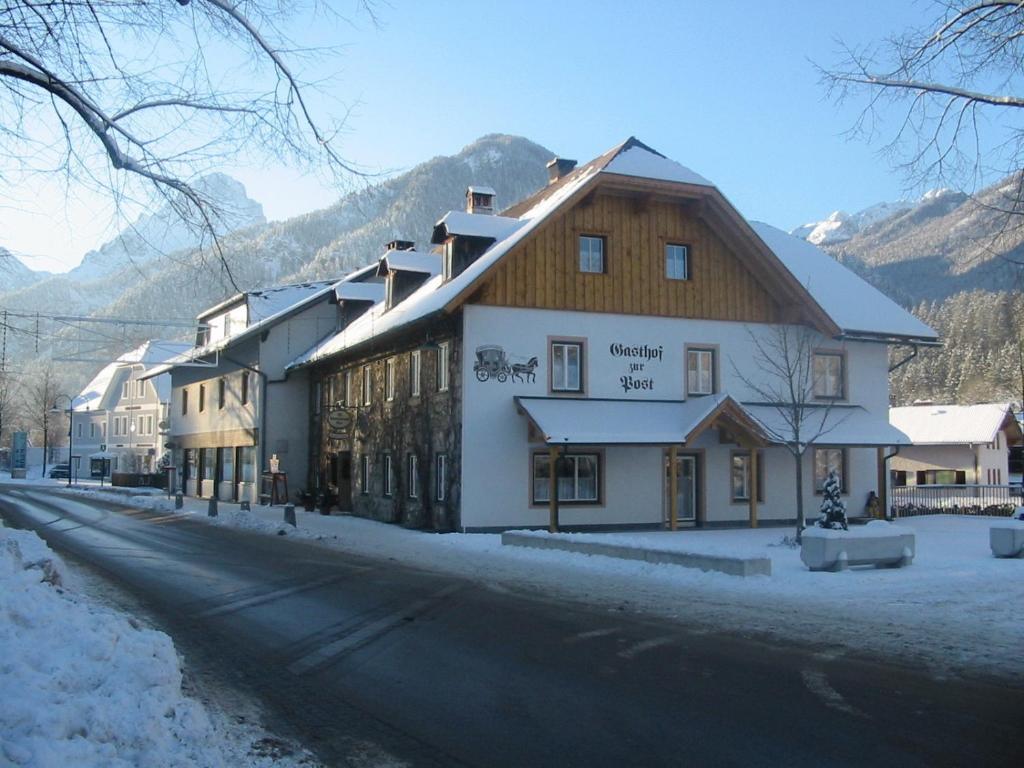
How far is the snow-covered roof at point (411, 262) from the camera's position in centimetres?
3114

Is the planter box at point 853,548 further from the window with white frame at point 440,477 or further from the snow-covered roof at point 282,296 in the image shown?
the snow-covered roof at point 282,296

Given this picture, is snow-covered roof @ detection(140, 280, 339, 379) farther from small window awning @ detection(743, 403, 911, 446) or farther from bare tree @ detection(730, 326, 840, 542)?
small window awning @ detection(743, 403, 911, 446)

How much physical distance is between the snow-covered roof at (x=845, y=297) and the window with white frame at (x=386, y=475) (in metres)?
13.0

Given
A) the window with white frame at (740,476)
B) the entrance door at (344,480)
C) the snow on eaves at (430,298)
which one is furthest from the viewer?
the entrance door at (344,480)

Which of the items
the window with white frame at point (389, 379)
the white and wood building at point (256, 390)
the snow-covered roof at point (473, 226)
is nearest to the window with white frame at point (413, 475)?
the window with white frame at point (389, 379)

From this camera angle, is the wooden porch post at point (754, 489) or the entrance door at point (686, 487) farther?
the entrance door at point (686, 487)

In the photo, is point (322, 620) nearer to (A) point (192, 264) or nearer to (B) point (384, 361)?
(A) point (192, 264)

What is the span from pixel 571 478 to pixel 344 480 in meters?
12.1

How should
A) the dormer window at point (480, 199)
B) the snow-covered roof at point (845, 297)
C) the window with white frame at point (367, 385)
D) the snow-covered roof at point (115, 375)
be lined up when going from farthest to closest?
the snow-covered roof at point (115, 375), the dormer window at point (480, 199), the window with white frame at point (367, 385), the snow-covered roof at point (845, 297)

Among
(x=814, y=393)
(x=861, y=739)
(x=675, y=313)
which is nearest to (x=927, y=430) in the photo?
(x=814, y=393)

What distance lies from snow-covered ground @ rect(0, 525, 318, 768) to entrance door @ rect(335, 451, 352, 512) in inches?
1038

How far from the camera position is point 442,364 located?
85.4 feet

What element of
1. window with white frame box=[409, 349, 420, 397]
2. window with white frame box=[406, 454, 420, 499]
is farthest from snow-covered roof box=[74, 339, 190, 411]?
window with white frame box=[406, 454, 420, 499]

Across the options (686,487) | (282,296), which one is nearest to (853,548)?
(686,487)
